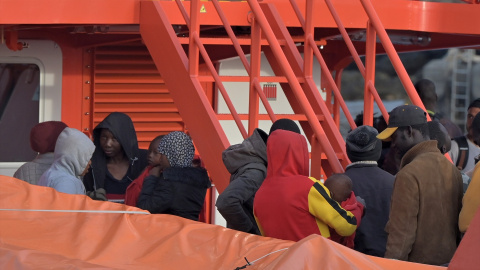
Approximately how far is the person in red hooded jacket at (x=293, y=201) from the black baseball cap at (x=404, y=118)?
0.49m

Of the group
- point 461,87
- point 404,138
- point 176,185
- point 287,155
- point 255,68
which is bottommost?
point 176,185

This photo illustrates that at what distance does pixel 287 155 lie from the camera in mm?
5266

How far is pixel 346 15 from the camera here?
806 cm

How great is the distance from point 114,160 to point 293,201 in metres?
2.48

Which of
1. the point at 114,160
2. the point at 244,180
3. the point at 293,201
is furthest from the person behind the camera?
the point at 114,160

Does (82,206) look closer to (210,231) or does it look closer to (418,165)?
(210,231)

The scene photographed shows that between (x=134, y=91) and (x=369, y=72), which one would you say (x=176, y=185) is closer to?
(x=369, y=72)

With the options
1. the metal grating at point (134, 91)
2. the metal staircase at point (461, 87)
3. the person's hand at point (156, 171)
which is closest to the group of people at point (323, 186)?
the person's hand at point (156, 171)

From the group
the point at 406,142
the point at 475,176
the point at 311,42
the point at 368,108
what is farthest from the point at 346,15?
the point at 475,176

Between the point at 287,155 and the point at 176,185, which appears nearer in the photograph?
the point at 287,155

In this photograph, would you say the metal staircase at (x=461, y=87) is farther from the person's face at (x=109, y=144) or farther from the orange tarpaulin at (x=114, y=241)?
the orange tarpaulin at (x=114, y=241)

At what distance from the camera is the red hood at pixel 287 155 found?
528cm

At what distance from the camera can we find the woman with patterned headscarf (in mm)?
6156

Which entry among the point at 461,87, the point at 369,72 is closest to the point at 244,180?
the point at 369,72
